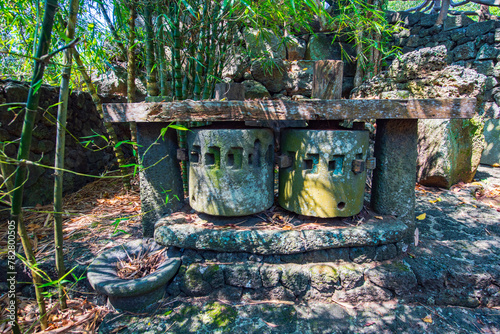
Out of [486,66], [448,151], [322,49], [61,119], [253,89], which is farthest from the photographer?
[486,66]

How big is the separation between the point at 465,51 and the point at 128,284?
8106 millimetres

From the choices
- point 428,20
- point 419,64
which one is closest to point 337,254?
point 419,64

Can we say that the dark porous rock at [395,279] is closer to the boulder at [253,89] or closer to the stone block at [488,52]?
the boulder at [253,89]

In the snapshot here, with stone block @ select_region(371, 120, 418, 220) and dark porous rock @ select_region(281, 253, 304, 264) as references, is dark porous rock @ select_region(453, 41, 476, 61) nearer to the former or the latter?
stone block @ select_region(371, 120, 418, 220)

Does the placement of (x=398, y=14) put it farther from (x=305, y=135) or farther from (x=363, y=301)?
(x=363, y=301)

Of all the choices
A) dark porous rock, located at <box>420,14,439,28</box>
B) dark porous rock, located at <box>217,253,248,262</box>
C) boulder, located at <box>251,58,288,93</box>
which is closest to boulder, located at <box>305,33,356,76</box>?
boulder, located at <box>251,58,288,93</box>

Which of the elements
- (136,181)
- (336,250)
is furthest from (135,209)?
(336,250)

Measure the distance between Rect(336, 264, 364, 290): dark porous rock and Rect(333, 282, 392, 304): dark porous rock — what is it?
0.13ft

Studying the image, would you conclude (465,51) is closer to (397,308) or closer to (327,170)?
(327,170)

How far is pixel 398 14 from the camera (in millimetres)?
6539

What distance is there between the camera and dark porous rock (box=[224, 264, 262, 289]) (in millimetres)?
1984

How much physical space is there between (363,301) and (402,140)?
137 centimetres

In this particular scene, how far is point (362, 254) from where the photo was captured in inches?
81.7

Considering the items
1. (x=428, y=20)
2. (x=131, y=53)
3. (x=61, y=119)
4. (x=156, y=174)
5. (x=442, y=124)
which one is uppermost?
(x=428, y=20)
